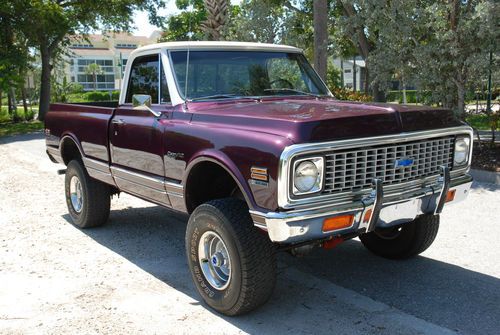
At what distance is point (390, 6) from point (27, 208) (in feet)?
25.9

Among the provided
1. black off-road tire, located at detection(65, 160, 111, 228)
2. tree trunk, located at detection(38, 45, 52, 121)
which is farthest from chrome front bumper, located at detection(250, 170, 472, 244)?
tree trunk, located at detection(38, 45, 52, 121)

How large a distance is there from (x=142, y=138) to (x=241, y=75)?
3.53ft

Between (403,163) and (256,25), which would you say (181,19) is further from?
(403,163)

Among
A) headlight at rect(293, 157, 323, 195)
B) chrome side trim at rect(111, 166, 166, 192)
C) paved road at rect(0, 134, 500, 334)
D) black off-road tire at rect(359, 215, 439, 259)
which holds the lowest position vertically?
paved road at rect(0, 134, 500, 334)

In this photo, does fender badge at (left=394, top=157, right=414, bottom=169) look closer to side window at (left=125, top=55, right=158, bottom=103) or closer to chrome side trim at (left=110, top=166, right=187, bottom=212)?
chrome side trim at (left=110, top=166, right=187, bottom=212)

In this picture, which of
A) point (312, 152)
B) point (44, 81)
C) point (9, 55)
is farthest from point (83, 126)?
point (44, 81)

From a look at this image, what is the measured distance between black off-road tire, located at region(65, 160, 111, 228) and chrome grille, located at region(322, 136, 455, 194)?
3483mm

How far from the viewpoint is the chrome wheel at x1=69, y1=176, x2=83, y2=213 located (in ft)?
21.0

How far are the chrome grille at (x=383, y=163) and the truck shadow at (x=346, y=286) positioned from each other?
0.98m

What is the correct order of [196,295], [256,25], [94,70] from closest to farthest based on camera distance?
1. [196,295]
2. [256,25]
3. [94,70]

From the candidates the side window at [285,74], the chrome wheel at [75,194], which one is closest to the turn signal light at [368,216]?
the side window at [285,74]

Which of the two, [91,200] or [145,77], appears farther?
[91,200]

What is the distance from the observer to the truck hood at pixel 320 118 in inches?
132

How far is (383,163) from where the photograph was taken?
366cm
